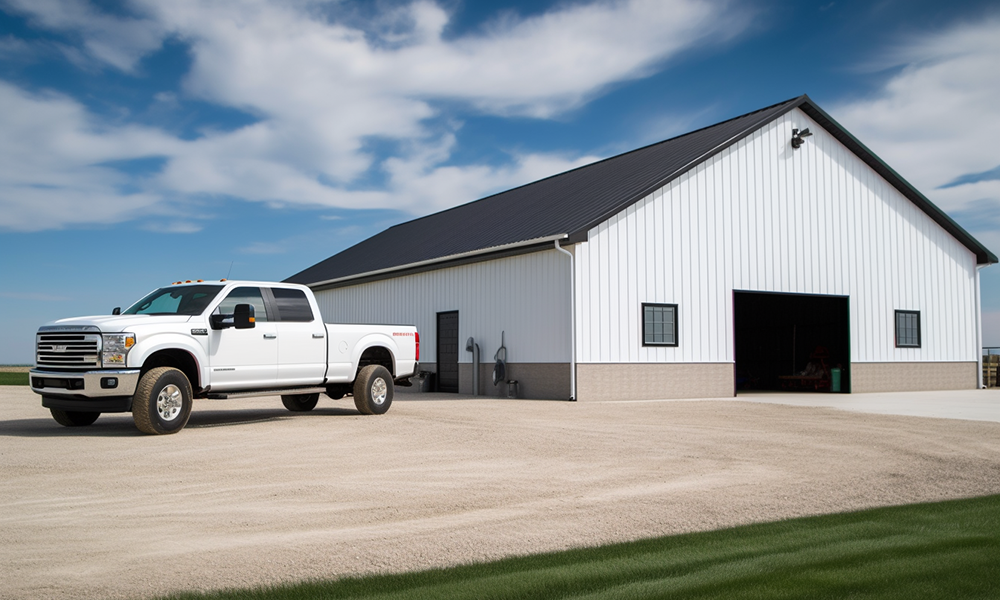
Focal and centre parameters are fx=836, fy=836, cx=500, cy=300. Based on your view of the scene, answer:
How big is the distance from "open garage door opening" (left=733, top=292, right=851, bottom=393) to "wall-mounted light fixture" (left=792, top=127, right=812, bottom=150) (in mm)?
4617

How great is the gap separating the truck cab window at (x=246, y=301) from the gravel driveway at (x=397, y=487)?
189cm

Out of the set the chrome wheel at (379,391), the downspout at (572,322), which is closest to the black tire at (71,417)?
the chrome wheel at (379,391)

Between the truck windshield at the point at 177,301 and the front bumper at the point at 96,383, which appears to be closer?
the front bumper at the point at 96,383

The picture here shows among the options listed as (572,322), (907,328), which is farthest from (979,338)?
(572,322)

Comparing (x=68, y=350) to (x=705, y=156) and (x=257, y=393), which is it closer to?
(x=257, y=393)

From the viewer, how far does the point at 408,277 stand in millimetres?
27672

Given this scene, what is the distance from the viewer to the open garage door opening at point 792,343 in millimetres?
26078

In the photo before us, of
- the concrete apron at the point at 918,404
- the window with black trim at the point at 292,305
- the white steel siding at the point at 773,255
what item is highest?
the white steel siding at the point at 773,255

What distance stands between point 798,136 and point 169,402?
755 inches

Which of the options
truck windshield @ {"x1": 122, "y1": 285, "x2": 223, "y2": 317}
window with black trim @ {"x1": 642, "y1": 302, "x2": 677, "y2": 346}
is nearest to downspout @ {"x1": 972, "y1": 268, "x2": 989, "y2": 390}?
window with black trim @ {"x1": 642, "y1": 302, "x2": 677, "y2": 346}

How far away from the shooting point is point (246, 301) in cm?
1406

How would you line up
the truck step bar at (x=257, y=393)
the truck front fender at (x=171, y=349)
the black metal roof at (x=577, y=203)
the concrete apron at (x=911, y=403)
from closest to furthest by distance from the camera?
Answer: the truck front fender at (x=171, y=349), the truck step bar at (x=257, y=393), the concrete apron at (x=911, y=403), the black metal roof at (x=577, y=203)

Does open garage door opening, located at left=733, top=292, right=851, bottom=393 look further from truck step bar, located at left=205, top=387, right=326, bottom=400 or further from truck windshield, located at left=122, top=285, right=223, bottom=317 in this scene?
truck windshield, located at left=122, top=285, right=223, bottom=317

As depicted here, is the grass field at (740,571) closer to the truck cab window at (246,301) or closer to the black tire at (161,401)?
the black tire at (161,401)
